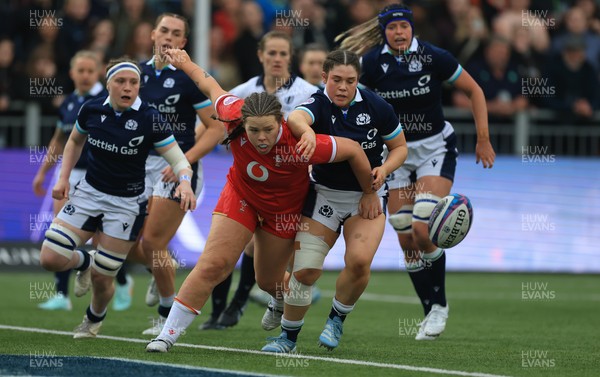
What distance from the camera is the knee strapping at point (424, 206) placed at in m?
9.78

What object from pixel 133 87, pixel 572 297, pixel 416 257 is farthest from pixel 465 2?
pixel 133 87

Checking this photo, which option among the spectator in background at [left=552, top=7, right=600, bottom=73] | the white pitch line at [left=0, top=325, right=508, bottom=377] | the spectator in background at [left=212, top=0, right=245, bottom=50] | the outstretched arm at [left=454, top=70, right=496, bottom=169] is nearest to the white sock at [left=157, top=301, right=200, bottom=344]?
the white pitch line at [left=0, top=325, right=508, bottom=377]

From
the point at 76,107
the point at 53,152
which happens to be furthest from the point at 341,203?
the point at 76,107

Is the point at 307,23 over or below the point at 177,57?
below

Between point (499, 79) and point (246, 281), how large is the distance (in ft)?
27.4

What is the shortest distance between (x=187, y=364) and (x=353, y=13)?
11275 mm

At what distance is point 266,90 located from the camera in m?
10.5

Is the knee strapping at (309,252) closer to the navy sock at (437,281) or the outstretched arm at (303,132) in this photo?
the outstretched arm at (303,132)

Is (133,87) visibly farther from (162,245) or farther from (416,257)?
(416,257)

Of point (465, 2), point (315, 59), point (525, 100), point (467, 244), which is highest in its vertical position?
point (315, 59)

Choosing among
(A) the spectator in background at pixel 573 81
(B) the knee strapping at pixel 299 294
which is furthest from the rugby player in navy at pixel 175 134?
(A) the spectator in background at pixel 573 81

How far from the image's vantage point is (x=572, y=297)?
13.9 m

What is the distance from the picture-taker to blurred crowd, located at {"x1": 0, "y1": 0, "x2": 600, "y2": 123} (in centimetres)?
1675

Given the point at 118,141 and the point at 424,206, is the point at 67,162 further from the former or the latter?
the point at 424,206
